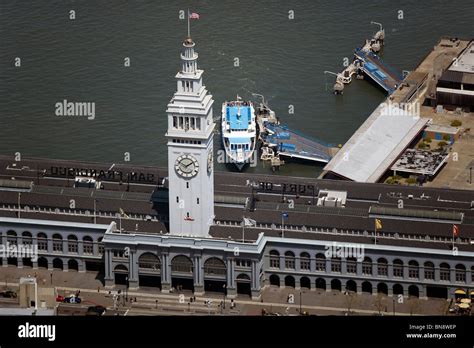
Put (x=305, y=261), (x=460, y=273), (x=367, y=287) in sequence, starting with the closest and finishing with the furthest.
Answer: (x=460, y=273), (x=367, y=287), (x=305, y=261)

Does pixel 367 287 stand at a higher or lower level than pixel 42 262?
lower

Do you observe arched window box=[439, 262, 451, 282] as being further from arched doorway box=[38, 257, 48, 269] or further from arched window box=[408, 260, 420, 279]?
arched doorway box=[38, 257, 48, 269]

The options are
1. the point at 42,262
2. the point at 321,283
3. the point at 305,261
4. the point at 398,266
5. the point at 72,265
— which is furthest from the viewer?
the point at 42,262

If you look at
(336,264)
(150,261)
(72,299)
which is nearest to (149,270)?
(150,261)

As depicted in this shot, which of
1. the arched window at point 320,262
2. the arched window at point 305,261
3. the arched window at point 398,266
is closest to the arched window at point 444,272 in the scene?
the arched window at point 398,266

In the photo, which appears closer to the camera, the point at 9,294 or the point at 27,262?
the point at 9,294

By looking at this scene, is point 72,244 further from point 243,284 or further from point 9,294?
point 243,284
